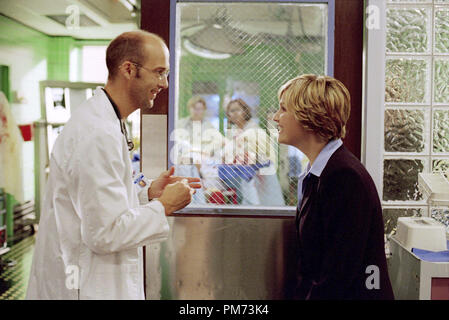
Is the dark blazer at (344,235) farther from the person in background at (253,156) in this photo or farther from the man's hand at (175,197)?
the person in background at (253,156)

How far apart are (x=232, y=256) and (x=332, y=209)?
3.44 feet

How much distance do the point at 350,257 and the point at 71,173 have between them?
868 millimetres

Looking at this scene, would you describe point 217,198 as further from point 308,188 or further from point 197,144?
point 308,188

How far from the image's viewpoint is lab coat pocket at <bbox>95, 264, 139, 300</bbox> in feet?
4.18

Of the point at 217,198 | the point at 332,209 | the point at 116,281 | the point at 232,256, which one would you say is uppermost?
the point at 332,209

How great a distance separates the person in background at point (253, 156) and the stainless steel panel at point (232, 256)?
12 centimetres

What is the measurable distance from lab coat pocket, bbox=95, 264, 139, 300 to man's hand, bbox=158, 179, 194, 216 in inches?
8.6

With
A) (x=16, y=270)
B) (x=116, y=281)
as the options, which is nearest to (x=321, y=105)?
(x=116, y=281)

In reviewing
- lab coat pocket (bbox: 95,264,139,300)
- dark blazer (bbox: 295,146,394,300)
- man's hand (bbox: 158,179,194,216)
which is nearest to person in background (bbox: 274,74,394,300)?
dark blazer (bbox: 295,146,394,300)

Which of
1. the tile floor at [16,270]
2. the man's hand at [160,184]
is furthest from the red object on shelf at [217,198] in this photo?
the tile floor at [16,270]

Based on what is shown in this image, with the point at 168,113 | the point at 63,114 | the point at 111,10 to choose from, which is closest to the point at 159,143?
the point at 168,113

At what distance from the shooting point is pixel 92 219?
1.18m

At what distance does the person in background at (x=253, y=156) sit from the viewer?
2246 mm

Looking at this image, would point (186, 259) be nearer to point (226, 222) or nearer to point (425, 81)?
point (226, 222)
